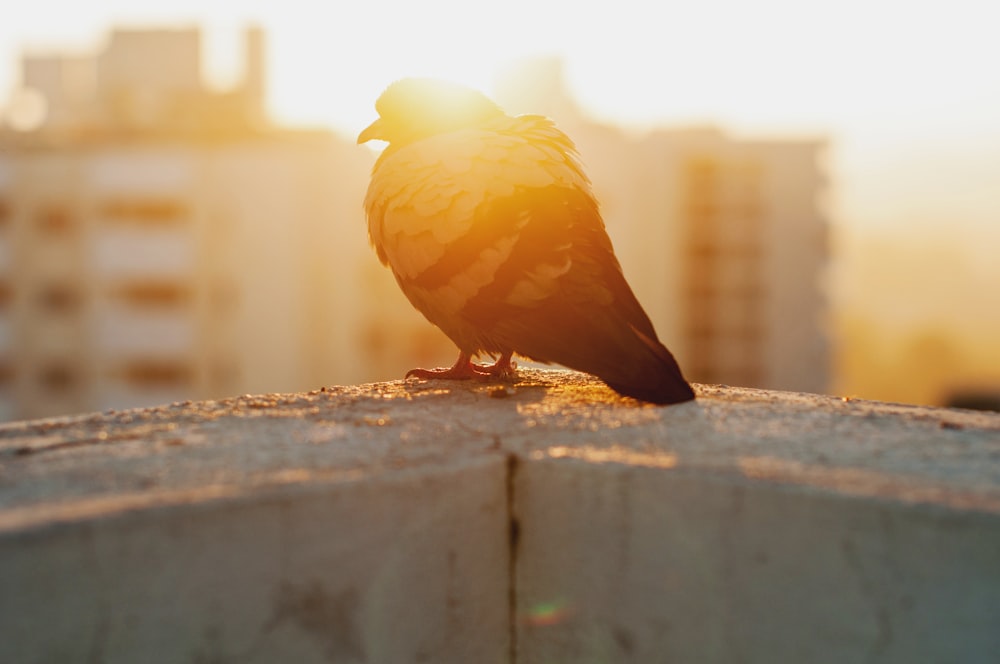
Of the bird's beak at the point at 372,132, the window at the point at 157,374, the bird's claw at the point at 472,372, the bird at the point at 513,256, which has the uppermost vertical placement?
the bird's beak at the point at 372,132

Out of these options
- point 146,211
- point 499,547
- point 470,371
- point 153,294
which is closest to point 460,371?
point 470,371

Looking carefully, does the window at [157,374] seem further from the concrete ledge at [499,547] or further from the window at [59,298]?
the concrete ledge at [499,547]

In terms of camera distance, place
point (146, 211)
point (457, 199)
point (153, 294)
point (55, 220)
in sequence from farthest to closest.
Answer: point (153, 294) < point (55, 220) < point (146, 211) < point (457, 199)

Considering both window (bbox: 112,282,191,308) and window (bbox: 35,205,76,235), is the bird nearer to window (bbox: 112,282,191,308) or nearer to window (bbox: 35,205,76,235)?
window (bbox: 112,282,191,308)

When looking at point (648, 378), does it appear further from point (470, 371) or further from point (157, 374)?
point (157, 374)

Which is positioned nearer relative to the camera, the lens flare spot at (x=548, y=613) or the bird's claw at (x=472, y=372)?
the lens flare spot at (x=548, y=613)

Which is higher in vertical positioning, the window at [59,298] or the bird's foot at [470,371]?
the bird's foot at [470,371]

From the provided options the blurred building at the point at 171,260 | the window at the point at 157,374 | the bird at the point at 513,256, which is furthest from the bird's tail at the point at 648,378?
the window at the point at 157,374

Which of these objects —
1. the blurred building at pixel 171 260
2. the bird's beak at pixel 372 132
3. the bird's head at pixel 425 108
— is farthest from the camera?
the blurred building at pixel 171 260

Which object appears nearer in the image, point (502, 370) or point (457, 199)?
point (457, 199)
